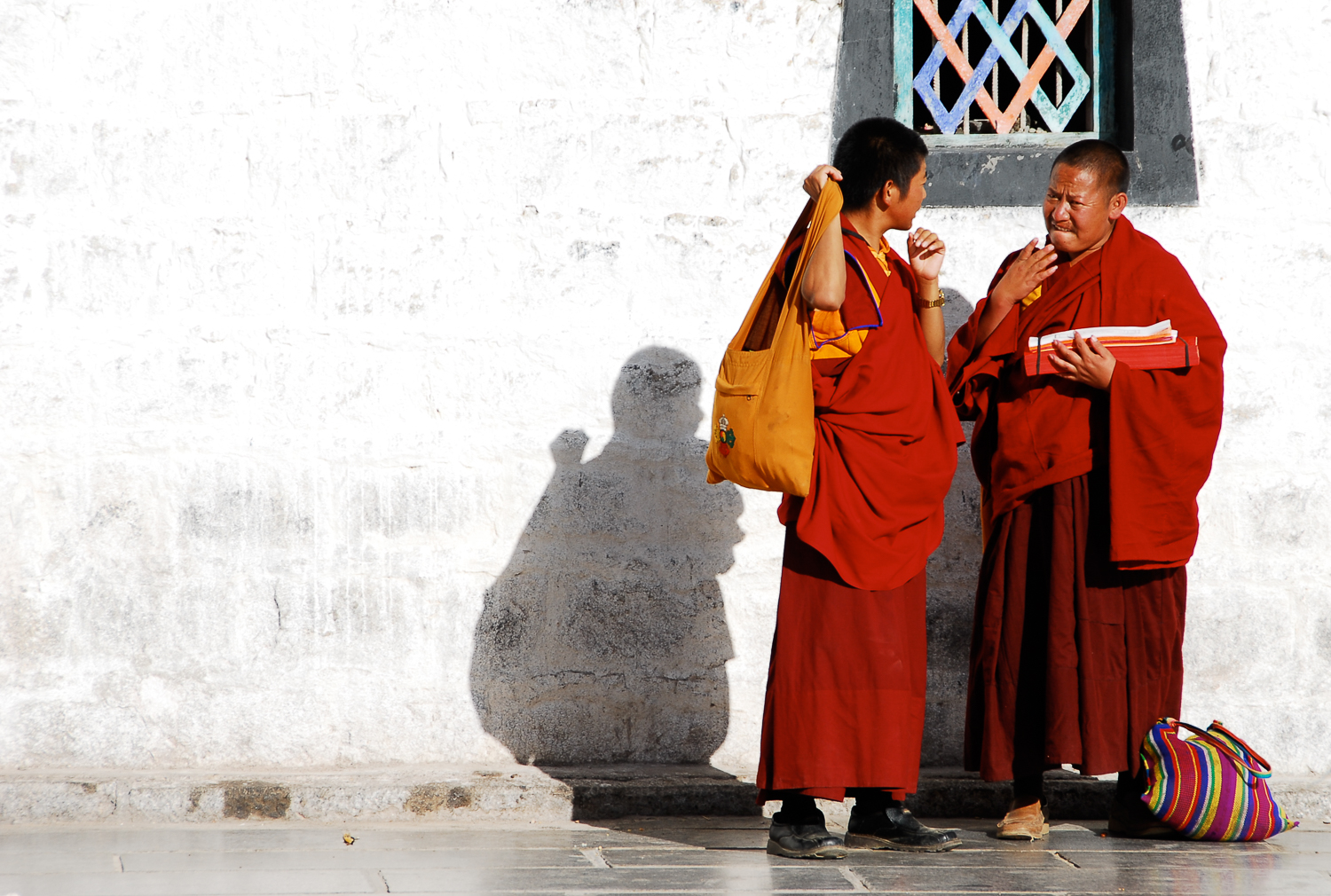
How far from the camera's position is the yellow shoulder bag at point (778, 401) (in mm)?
3217

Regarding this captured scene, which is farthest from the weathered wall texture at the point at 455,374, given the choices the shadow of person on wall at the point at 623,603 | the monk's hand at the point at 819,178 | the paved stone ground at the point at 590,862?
the monk's hand at the point at 819,178

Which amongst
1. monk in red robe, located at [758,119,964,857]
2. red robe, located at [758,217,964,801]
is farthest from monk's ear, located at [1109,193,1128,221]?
red robe, located at [758,217,964,801]

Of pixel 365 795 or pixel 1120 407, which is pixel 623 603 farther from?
pixel 1120 407

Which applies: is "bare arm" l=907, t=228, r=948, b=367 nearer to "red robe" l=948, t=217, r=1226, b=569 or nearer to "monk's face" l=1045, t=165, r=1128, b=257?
"red robe" l=948, t=217, r=1226, b=569

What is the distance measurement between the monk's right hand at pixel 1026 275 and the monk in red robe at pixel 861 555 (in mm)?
398

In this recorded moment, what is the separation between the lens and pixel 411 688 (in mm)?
4043

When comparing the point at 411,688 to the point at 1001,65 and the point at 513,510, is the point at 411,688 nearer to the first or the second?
the point at 513,510

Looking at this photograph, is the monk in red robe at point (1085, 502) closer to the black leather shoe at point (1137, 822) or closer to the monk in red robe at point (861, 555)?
the black leather shoe at point (1137, 822)

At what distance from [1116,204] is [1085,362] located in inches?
20.3

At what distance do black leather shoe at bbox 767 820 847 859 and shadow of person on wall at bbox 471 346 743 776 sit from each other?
76 centimetres

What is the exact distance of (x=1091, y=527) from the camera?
11.8 ft

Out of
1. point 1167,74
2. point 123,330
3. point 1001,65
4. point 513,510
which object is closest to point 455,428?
point 513,510

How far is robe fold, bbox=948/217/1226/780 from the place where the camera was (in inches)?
139

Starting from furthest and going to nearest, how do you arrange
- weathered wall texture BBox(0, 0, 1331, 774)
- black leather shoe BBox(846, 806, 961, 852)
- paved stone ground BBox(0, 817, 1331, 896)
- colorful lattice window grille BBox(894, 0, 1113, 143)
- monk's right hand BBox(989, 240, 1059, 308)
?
colorful lattice window grille BBox(894, 0, 1113, 143) → weathered wall texture BBox(0, 0, 1331, 774) → monk's right hand BBox(989, 240, 1059, 308) → black leather shoe BBox(846, 806, 961, 852) → paved stone ground BBox(0, 817, 1331, 896)
